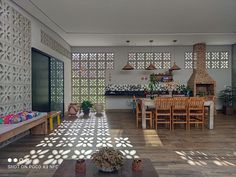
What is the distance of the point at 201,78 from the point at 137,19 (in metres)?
5.08

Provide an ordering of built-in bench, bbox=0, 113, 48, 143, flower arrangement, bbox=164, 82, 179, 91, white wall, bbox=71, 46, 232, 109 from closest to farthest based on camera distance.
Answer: built-in bench, bbox=0, 113, 48, 143
flower arrangement, bbox=164, 82, 179, 91
white wall, bbox=71, 46, 232, 109

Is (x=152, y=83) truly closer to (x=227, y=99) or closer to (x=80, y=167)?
(x=227, y=99)

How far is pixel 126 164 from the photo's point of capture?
252 centimetres

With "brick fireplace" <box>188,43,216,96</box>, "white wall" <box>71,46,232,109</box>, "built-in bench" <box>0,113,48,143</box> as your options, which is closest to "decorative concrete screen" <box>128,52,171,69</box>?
"white wall" <box>71,46,232,109</box>

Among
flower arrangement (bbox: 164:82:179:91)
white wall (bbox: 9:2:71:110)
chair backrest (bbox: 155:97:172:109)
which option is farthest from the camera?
flower arrangement (bbox: 164:82:179:91)

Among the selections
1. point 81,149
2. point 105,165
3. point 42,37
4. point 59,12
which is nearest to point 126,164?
point 105,165

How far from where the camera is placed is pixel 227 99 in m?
10.6

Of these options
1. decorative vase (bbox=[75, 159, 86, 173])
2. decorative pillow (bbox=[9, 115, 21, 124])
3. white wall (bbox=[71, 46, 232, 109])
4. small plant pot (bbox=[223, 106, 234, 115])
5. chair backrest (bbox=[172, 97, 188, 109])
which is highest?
white wall (bbox=[71, 46, 232, 109])

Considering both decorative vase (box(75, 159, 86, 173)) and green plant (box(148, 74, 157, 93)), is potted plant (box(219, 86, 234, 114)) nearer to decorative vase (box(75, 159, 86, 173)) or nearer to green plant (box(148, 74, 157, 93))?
green plant (box(148, 74, 157, 93))

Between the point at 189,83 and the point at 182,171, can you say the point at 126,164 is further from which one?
the point at 189,83

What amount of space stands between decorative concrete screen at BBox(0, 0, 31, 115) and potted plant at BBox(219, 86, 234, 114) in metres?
8.24

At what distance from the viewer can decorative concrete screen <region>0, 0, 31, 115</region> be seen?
15.5 ft

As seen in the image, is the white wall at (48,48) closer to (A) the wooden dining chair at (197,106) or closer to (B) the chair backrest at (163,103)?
(B) the chair backrest at (163,103)

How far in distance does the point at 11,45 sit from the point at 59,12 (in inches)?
62.6
